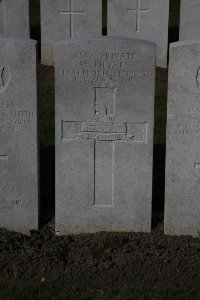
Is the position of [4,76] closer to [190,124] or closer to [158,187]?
[190,124]

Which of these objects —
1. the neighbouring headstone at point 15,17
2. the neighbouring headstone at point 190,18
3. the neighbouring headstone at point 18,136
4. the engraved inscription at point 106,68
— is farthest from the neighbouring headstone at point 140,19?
the neighbouring headstone at point 18,136

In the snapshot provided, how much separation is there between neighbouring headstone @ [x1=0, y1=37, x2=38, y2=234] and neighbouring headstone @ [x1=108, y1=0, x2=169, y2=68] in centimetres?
588

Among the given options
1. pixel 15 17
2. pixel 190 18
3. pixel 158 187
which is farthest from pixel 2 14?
pixel 158 187

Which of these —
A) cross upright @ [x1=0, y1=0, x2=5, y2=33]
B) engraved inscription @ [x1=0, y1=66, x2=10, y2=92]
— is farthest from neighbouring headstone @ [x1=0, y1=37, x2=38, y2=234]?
cross upright @ [x1=0, y1=0, x2=5, y2=33]

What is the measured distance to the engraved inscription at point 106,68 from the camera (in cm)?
588

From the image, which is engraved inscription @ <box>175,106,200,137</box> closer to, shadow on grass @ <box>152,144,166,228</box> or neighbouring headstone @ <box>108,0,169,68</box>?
shadow on grass @ <box>152,144,166,228</box>

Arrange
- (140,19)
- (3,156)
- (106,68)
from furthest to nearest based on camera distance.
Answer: (140,19) < (3,156) < (106,68)

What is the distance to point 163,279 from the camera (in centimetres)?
557

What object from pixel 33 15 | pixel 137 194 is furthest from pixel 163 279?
pixel 33 15

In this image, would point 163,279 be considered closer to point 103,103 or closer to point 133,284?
point 133,284

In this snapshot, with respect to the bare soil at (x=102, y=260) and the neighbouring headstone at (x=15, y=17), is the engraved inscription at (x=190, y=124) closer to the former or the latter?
the bare soil at (x=102, y=260)

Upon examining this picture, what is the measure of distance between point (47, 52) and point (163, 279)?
703 centimetres

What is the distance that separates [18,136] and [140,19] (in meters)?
5.97

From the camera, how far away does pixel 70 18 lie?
11562 millimetres
